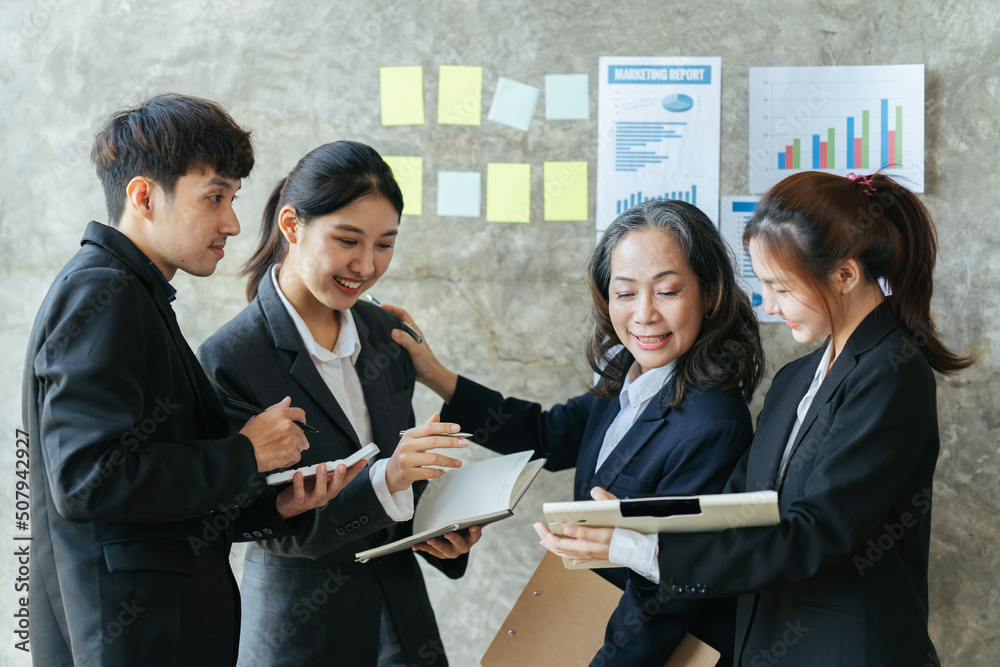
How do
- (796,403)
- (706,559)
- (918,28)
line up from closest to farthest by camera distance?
(706,559) < (796,403) < (918,28)

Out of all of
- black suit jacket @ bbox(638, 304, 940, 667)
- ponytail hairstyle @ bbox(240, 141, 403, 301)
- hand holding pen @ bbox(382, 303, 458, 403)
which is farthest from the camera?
hand holding pen @ bbox(382, 303, 458, 403)

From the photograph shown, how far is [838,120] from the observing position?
2510 millimetres

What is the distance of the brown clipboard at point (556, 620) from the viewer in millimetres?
1796

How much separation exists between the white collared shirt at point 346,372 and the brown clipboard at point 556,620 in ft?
1.27

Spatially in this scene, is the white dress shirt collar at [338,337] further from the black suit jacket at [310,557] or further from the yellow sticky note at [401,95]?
Answer: the yellow sticky note at [401,95]

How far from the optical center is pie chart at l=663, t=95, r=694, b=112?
8.36 feet

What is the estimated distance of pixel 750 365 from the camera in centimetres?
180

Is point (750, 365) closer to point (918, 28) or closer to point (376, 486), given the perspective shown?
point (376, 486)

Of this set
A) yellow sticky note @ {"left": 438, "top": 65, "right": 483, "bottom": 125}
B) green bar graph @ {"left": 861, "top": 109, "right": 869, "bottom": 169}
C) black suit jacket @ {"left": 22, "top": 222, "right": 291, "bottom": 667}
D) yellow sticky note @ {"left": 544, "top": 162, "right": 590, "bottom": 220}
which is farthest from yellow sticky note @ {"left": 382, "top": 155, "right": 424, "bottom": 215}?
green bar graph @ {"left": 861, "top": 109, "right": 869, "bottom": 169}

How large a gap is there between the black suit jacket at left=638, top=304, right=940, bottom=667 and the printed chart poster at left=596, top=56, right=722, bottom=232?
1.24 meters

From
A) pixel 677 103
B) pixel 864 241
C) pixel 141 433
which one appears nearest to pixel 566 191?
pixel 677 103

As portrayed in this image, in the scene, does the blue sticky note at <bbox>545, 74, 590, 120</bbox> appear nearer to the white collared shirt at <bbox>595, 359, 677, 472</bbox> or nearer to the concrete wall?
the concrete wall

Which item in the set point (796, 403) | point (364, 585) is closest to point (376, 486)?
point (364, 585)

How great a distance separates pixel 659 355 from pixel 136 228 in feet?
3.81
